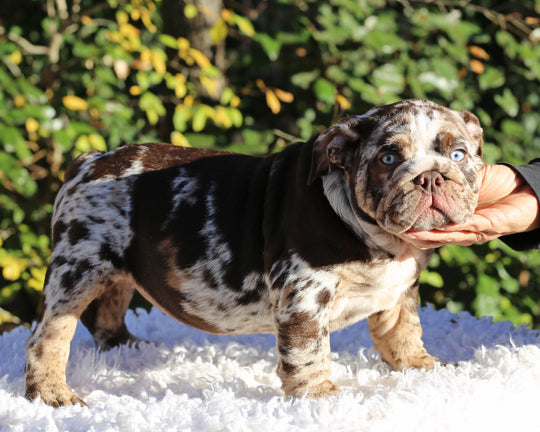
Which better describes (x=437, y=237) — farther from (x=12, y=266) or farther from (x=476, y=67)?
(x=12, y=266)

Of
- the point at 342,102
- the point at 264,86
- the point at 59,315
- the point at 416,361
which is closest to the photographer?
the point at 59,315

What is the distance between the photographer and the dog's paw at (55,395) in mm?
2748

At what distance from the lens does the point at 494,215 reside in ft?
8.89

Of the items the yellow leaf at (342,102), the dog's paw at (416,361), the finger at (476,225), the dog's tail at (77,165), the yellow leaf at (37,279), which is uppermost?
the finger at (476,225)

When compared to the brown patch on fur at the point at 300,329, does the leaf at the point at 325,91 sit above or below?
above

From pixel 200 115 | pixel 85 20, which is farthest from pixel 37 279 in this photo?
pixel 85 20

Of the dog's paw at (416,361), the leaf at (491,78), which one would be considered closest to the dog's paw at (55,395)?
the dog's paw at (416,361)

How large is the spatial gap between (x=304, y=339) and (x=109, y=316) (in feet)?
4.45

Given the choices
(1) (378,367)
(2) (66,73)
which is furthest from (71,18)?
(1) (378,367)

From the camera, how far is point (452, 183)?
7.68 ft

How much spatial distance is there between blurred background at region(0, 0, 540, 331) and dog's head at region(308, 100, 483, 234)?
1.98 metres

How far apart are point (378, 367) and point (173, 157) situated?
4.68ft

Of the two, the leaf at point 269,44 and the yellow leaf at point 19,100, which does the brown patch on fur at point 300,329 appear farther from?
the yellow leaf at point 19,100

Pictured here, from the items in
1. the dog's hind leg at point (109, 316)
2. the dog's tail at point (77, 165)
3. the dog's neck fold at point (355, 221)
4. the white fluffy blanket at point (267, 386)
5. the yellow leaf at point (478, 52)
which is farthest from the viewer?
the yellow leaf at point (478, 52)
